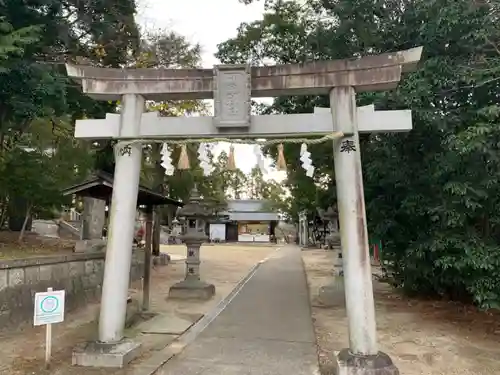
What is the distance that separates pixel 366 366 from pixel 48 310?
4.02 meters

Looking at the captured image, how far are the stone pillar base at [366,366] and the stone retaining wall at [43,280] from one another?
574cm

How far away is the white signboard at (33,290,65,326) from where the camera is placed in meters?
5.45

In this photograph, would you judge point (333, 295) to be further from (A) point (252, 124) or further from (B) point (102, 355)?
(B) point (102, 355)

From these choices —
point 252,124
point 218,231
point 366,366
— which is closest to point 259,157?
point 252,124

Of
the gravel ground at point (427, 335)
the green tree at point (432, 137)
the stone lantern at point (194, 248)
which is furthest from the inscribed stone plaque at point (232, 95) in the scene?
the stone lantern at point (194, 248)

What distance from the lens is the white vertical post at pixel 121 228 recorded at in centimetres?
579

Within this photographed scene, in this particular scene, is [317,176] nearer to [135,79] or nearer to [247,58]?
[247,58]

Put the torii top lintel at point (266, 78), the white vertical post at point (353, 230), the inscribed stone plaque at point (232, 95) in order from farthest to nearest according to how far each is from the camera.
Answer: the inscribed stone plaque at point (232, 95)
the torii top lintel at point (266, 78)
the white vertical post at point (353, 230)

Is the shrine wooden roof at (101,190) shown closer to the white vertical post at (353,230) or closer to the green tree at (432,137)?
the green tree at (432,137)

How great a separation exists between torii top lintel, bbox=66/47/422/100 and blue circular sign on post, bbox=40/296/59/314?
2.85 metres

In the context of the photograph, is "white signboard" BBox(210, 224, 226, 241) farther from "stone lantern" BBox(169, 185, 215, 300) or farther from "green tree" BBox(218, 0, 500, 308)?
"green tree" BBox(218, 0, 500, 308)

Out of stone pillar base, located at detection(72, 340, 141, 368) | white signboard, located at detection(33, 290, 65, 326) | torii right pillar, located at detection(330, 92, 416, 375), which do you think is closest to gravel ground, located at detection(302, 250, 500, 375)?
torii right pillar, located at detection(330, 92, 416, 375)

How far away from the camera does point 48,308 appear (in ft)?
18.3

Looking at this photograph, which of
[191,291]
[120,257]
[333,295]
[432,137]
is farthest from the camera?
[191,291]
